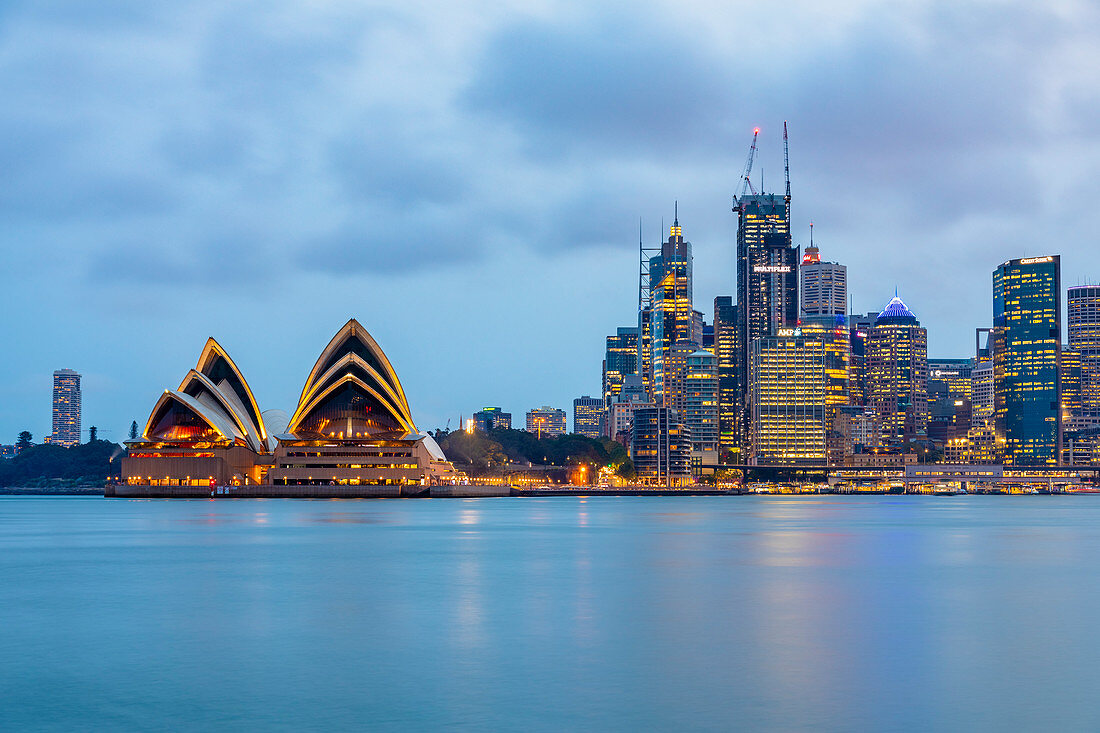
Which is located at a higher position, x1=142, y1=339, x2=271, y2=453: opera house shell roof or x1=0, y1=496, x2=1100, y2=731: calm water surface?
x1=142, y1=339, x2=271, y2=453: opera house shell roof

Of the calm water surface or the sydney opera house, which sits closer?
the calm water surface

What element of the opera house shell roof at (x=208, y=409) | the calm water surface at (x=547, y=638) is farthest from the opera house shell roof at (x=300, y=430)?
the calm water surface at (x=547, y=638)

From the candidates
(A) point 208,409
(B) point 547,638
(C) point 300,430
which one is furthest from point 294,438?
(B) point 547,638

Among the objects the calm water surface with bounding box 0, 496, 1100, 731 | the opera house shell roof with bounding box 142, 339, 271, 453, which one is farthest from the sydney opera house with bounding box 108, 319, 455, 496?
the calm water surface with bounding box 0, 496, 1100, 731

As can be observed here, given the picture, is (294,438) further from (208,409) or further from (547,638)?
(547,638)

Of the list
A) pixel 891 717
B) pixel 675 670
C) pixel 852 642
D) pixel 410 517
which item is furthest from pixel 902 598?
pixel 410 517

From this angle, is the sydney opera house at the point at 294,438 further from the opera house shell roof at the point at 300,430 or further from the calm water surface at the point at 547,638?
the calm water surface at the point at 547,638

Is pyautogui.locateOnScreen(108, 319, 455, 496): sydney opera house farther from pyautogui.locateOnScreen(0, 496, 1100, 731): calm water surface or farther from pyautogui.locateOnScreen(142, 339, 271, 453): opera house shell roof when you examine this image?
pyautogui.locateOnScreen(0, 496, 1100, 731): calm water surface
